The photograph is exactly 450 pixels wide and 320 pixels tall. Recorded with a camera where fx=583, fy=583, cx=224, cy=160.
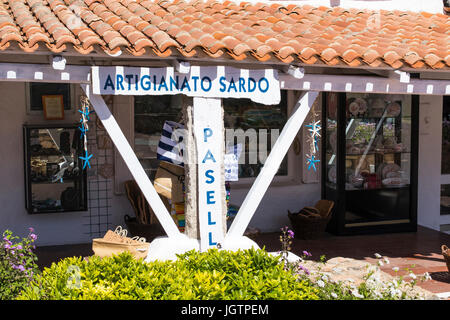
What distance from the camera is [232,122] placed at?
9289 mm

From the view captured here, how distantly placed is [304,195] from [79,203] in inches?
144

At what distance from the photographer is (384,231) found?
31.6 ft

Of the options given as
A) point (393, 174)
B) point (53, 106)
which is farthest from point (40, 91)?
point (393, 174)

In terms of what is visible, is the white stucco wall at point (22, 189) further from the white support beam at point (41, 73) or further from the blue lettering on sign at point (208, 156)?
the blue lettering on sign at point (208, 156)

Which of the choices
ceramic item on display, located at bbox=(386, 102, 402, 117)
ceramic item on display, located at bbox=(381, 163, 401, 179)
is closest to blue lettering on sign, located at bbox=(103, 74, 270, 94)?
ceramic item on display, located at bbox=(386, 102, 402, 117)

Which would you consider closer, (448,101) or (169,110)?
(169,110)

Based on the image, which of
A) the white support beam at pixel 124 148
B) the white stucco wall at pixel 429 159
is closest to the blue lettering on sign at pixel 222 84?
the white support beam at pixel 124 148

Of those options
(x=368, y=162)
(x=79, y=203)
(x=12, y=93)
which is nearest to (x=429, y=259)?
(x=368, y=162)

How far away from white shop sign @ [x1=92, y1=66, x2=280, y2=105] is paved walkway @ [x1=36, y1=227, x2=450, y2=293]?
2.82 metres

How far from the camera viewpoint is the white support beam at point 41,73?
5727mm

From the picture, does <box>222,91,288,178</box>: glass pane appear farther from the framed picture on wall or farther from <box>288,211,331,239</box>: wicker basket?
the framed picture on wall

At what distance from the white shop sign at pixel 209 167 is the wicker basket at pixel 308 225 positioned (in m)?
2.87
